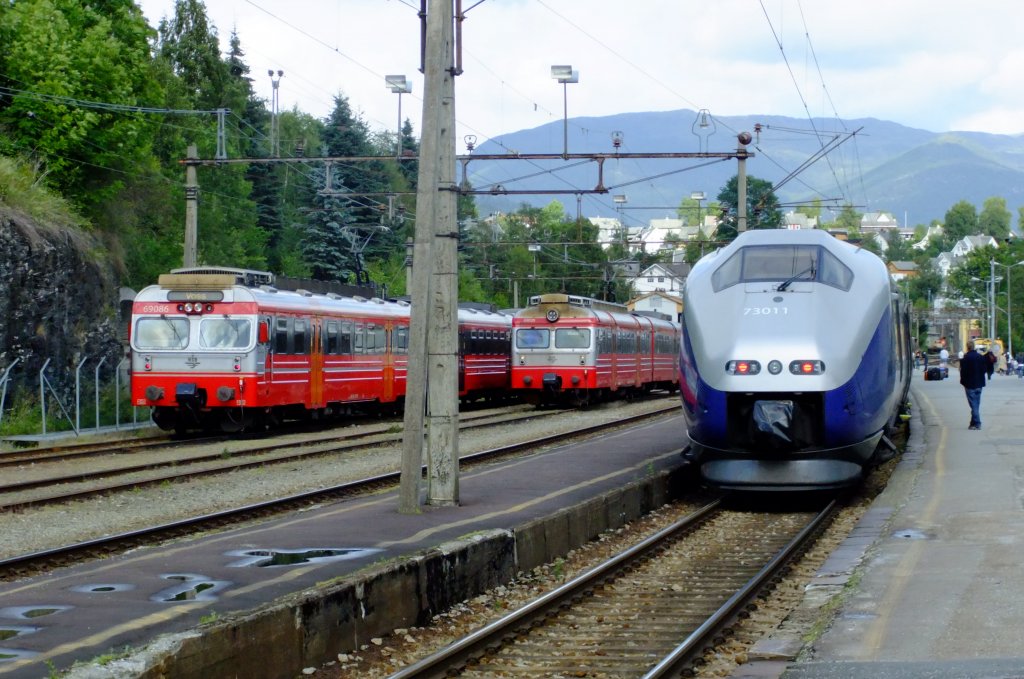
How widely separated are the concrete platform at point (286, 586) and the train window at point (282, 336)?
1175cm

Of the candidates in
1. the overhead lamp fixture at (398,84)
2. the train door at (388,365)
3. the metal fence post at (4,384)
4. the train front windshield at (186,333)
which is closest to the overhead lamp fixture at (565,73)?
the overhead lamp fixture at (398,84)

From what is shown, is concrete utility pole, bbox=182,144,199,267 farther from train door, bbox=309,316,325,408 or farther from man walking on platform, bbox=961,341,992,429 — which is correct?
man walking on platform, bbox=961,341,992,429

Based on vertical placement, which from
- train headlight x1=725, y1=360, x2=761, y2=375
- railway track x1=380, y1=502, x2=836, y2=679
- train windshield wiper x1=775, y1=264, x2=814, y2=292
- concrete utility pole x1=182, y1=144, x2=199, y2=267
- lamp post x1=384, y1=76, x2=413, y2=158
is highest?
lamp post x1=384, y1=76, x2=413, y2=158

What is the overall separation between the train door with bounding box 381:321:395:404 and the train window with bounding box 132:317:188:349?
761 cm

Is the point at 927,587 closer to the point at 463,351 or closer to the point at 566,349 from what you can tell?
the point at 566,349

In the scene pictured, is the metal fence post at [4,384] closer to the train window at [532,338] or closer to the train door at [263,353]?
the train door at [263,353]

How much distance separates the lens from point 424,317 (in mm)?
12648

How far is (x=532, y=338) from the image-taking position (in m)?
38.3

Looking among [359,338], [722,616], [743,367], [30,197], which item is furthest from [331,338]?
[722,616]

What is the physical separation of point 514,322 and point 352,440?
13.3 m

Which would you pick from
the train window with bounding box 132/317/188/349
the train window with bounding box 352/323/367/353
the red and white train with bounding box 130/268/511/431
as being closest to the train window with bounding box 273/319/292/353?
the red and white train with bounding box 130/268/511/431

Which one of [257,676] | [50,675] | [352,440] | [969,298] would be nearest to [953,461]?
[352,440]

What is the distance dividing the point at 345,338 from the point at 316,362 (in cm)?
182

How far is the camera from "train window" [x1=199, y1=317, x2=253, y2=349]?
82.8ft
